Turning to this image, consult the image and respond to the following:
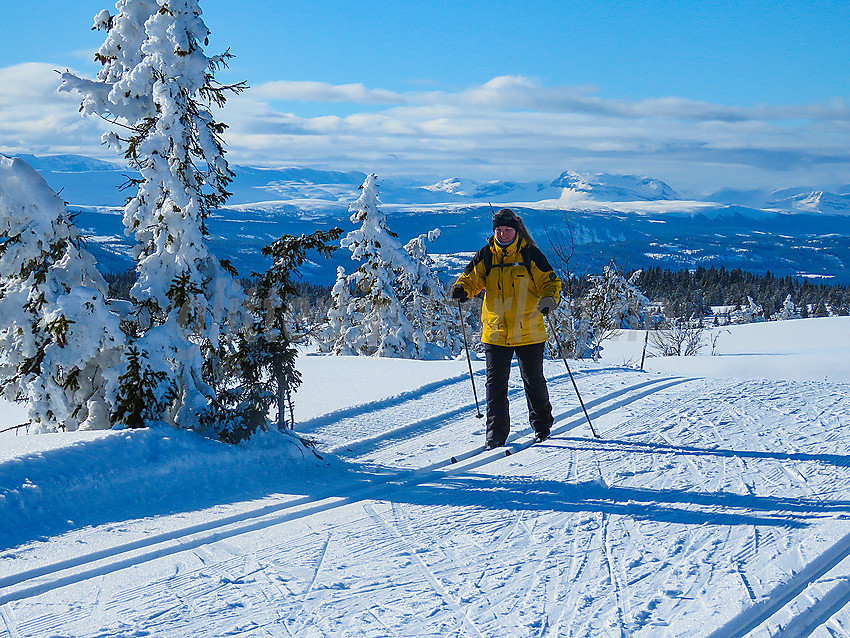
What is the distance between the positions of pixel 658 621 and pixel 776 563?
1032 millimetres

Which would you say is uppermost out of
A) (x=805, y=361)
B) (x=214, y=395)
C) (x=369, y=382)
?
(x=214, y=395)

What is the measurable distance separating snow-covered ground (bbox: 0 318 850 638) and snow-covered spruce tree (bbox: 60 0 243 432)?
1102 mm

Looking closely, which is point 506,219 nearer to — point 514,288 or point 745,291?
point 514,288

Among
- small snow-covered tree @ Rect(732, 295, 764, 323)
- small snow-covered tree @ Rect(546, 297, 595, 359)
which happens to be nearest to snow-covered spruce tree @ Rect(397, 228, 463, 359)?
small snow-covered tree @ Rect(546, 297, 595, 359)

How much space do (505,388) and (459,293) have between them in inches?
41.7

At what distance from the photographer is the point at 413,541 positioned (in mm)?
3971

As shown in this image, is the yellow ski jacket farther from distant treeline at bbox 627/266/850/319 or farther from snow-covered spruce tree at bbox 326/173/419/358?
distant treeline at bbox 627/266/850/319

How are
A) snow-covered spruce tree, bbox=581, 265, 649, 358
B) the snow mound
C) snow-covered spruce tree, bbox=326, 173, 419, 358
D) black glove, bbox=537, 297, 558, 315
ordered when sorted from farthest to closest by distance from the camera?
snow-covered spruce tree, bbox=581, 265, 649, 358 < snow-covered spruce tree, bbox=326, 173, 419, 358 < black glove, bbox=537, 297, 558, 315 < the snow mound

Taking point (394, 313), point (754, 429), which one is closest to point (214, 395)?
point (754, 429)

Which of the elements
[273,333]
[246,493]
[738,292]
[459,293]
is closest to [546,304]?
[459,293]

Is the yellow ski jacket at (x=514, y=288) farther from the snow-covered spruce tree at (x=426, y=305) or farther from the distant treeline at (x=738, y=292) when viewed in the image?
the distant treeline at (x=738, y=292)

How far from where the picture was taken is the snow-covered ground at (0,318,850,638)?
3.06m

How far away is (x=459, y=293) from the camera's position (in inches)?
251

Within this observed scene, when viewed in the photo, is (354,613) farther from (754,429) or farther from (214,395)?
(754,429)
